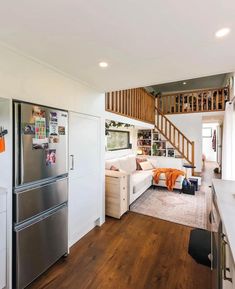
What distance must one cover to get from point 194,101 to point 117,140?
3.87 m

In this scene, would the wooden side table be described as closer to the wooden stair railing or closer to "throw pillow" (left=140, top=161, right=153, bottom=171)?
"throw pillow" (left=140, top=161, right=153, bottom=171)

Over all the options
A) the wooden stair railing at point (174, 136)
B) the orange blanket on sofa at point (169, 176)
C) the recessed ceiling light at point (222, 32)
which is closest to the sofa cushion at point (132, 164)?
the orange blanket on sofa at point (169, 176)

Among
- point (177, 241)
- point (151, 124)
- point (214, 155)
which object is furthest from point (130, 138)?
point (214, 155)

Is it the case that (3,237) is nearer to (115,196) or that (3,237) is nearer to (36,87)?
(36,87)

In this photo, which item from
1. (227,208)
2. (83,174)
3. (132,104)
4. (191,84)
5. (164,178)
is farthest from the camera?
(191,84)

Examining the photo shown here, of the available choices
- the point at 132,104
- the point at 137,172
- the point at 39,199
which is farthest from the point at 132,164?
the point at 39,199

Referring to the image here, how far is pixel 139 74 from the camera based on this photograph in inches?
88.7

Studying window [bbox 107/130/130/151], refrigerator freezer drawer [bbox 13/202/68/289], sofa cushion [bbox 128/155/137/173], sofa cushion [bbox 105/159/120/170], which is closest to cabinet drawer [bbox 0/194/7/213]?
refrigerator freezer drawer [bbox 13/202/68/289]

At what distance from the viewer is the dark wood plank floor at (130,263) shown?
6.10ft

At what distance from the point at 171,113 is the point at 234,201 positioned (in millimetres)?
6232

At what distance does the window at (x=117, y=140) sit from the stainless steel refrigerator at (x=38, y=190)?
2.77 m

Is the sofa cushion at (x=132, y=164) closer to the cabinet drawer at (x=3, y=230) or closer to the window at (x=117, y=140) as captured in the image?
the window at (x=117, y=140)

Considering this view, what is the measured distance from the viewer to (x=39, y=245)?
6.22ft

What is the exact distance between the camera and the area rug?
331 centimetres
